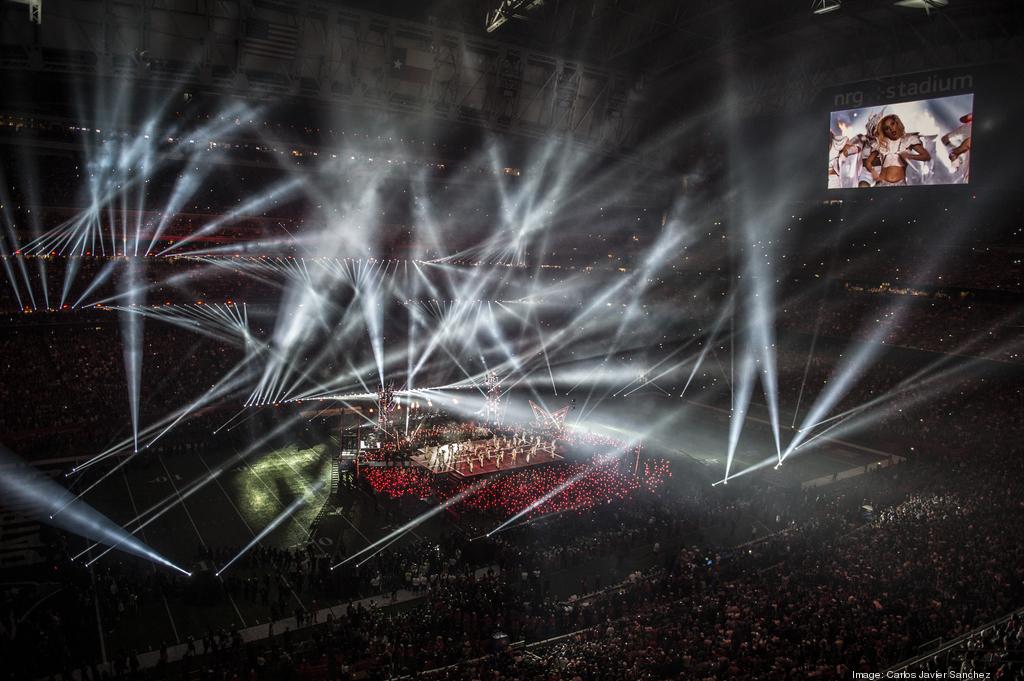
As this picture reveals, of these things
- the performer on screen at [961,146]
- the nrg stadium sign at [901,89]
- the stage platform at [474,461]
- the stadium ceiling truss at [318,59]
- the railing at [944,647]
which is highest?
the stadium ceiling truss at [318,59]

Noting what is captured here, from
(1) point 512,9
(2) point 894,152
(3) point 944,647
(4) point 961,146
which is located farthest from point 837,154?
(3) point 944,647

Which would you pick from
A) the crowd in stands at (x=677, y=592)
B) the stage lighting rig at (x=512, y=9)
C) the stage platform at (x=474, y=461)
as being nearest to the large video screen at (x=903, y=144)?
the crowd in stands at (x=677, y=592)

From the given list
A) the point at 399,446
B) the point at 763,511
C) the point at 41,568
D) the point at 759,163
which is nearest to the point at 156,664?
the point at 41,568

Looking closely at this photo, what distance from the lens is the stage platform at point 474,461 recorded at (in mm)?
20344

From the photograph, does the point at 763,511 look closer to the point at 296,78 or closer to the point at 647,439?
the point at 647,439

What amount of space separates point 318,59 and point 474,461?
12.1 m

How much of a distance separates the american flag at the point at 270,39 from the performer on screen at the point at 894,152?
16047 millimetres

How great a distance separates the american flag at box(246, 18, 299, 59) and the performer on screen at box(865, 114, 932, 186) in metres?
16.0

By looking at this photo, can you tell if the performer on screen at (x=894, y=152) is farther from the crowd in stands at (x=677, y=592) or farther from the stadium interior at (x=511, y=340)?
the crowd in stands at (x=677, y=592)

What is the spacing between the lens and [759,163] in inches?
1086

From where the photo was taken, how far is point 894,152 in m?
19.8

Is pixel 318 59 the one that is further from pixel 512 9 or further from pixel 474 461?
pixel 474 461

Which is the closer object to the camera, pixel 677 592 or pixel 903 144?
pixel 677 592

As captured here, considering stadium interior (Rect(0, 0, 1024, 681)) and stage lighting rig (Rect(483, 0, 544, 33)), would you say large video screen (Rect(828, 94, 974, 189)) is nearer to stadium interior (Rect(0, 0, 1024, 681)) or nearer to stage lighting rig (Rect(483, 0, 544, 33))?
stadium interior (Rect(0, 0, 1024, 681))
